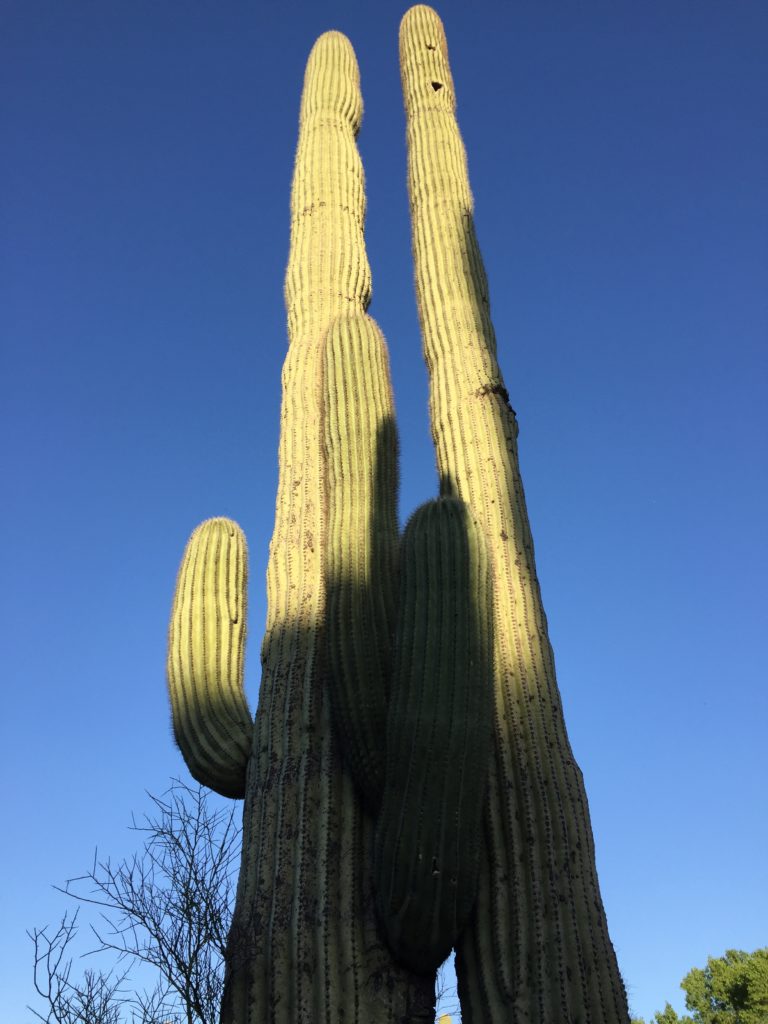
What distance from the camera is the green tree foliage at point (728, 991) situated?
1511 cm

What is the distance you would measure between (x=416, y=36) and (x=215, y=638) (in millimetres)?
4563

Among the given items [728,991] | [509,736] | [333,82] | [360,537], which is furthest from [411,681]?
[728,991]

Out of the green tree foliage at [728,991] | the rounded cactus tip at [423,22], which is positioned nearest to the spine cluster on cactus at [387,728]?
the rounded cactus tip at [423,22]

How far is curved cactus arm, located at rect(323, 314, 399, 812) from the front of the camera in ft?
10.6

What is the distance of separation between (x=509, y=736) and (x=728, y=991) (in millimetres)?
15400

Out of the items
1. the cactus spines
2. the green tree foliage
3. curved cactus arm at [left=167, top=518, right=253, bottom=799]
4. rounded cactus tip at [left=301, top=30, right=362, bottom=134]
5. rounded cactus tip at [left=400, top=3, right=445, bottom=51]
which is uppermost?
rounded cactus tip at [left=400, top=3, right=445, bottom=51]

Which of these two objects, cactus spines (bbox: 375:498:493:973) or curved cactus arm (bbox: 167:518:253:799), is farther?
curved cactus arm (bbox: 167:518:253:799)

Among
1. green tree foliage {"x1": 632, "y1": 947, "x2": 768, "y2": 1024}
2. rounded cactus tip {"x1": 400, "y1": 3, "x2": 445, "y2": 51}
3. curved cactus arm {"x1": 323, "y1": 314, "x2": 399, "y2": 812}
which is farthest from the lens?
green tree foliage {"x1": 632, "y1": 947, "x2": 768, "y2": 1024}

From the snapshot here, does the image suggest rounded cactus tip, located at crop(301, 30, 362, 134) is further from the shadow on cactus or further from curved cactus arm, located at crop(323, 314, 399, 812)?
the shadow on cactus

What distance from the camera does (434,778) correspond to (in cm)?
293

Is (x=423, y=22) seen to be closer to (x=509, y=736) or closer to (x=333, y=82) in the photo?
(x=333, y=82)

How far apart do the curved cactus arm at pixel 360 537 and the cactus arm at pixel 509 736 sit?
0.43m

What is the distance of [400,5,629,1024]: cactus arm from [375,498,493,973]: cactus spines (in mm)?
163

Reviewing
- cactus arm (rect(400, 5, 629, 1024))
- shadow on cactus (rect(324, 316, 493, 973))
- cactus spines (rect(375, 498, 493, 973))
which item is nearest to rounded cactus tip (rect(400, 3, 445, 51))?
cactus arm (rect(400, 5, 629, 1024))
